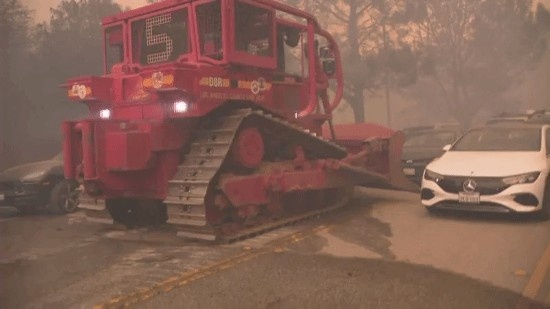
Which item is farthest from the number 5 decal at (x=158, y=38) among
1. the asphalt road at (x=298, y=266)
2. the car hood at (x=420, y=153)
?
the car hood at (x=420, y=153)

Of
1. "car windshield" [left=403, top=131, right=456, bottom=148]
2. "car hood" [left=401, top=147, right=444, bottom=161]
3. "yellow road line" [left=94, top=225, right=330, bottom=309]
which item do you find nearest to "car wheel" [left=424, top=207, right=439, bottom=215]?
"yellow road line" [left=94, top=225, right=330, bottom=309]

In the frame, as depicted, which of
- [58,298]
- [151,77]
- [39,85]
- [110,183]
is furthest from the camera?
[110,183]

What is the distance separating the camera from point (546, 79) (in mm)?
5051

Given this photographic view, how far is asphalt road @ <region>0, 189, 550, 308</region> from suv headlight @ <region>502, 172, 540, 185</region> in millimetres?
515

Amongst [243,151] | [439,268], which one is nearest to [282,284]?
[439,268]

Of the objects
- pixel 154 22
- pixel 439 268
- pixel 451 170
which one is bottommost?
pixel 439 268

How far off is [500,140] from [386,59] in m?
7.10

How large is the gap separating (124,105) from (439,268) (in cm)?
402

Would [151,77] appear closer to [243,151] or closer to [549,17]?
[243,151]

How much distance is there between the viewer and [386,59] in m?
13.7

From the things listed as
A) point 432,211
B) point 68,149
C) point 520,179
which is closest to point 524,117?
point 520,179

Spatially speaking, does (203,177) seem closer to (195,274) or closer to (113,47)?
(195,274)

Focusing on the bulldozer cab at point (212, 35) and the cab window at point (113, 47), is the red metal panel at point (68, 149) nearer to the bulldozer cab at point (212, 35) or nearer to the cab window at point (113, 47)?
the bulldozer cab at point (212, 35)

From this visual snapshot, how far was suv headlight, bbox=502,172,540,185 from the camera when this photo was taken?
5.94 metres
